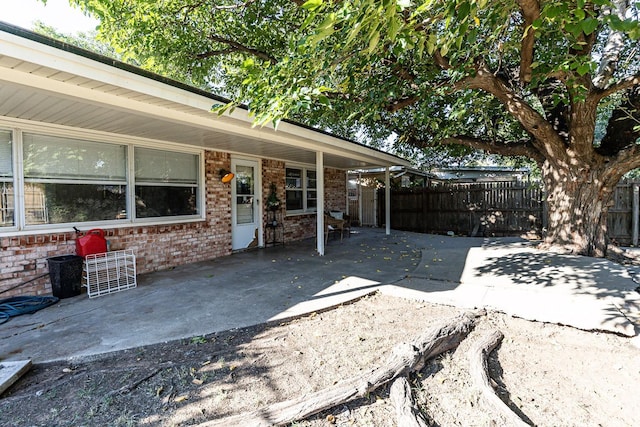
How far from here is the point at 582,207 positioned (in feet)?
21.1

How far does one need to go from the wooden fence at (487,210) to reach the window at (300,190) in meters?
4.00

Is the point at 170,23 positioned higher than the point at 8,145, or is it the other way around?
the point at 170,23

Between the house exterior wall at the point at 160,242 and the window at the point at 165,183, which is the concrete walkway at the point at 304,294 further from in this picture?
the window at the point at 165,183

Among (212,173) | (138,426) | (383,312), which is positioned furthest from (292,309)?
(212,173)

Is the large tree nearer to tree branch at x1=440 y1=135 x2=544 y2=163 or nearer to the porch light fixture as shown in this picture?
tree branch at x1=440 y1=135 x2=544 y2=163

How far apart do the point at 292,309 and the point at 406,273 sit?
2.52 m

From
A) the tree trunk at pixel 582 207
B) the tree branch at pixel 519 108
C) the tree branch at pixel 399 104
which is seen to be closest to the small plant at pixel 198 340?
the tree branch at pixel 399 104

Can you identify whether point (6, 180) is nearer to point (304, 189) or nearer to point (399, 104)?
point (399, 104)

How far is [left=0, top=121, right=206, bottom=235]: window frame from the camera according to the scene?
420 centimetres

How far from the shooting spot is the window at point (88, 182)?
4.24 m

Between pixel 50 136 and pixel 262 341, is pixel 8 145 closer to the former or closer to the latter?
pixel 50 136

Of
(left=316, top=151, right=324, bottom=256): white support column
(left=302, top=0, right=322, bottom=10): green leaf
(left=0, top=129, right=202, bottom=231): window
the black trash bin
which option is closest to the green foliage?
(left=302, top=0, right=322, bottom=10): green leaf

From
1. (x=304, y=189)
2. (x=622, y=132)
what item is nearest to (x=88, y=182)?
(x=304, y=189)

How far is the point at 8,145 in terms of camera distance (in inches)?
163
